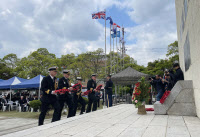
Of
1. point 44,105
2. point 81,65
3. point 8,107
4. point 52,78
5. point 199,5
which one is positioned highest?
point 81,65

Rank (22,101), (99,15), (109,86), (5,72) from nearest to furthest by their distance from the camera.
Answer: (109,86) < (22,101) < (99,15) < (5,72)

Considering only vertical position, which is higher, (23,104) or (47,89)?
(47,89)

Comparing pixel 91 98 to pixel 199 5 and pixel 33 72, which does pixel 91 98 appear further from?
pixel 33 72

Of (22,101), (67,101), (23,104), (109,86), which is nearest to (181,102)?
(67,101)

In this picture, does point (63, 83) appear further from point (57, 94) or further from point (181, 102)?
point (181, 102)

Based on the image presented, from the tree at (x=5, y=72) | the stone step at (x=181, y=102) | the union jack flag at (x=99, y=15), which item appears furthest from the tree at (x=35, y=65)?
the stone step at (x=181, y=102)

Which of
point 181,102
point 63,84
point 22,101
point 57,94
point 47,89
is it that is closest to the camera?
point 47,89

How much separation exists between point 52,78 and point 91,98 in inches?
113

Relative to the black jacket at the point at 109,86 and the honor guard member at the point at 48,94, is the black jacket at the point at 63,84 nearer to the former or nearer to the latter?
the honor guard member at the point at 48,94

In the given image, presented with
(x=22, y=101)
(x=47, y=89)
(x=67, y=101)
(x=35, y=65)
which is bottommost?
(x=22, y=101)

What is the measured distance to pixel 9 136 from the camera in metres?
3.43

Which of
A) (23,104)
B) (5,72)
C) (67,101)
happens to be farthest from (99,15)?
(5,72)

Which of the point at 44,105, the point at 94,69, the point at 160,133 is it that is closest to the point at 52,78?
the point at 44,105

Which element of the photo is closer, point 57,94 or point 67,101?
point 57,94
